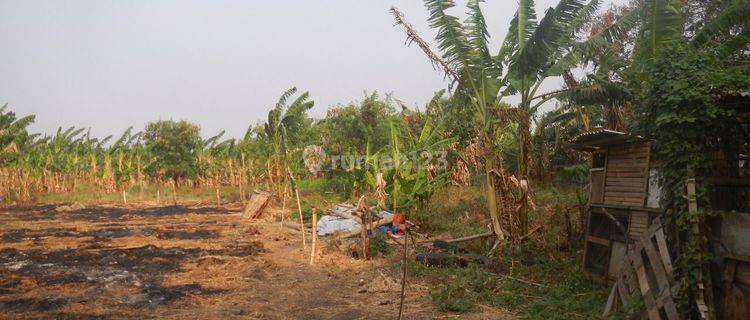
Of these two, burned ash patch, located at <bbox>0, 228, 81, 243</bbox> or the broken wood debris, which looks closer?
burned ash patch, located at <bbox>0, 228, 81, 243</bbox>

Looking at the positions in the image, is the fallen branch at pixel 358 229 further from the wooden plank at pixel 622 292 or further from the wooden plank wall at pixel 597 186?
the wooden plank at pixel 622 292

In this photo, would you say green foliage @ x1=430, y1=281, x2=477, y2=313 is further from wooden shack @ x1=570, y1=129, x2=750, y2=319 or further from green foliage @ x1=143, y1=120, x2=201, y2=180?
green foliage @ x1=143, y1=120, x2=201, y2=180

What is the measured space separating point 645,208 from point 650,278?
1.59 meters

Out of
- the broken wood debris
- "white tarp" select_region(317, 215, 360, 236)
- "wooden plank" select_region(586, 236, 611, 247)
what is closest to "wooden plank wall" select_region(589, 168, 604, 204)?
"wooden plank" select_region(586, 236, 611, 247)

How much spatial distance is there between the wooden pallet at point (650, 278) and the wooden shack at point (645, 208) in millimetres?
357

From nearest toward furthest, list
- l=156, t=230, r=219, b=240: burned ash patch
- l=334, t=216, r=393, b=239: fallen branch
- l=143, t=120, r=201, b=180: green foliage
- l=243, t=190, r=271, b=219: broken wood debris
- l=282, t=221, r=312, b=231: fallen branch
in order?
l=334, t=216, r=393, b=239: fallen branch
l=156, t=230, r=219, b=240: burned ash patch
l=282, t=221, r=312, b=231: fallen branch
l=243, t=190, r=271, b=219: broken wood debris
l=143, t=120, r=201, b=180: green foliage

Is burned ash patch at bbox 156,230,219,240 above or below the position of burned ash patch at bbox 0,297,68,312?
above

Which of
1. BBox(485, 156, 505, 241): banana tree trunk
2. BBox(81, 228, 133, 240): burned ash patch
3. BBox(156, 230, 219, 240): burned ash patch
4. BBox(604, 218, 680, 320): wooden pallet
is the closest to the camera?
BBox(604, 218, 680, 320): wooden pallet

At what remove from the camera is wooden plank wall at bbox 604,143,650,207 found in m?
7.01

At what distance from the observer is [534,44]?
8.88m

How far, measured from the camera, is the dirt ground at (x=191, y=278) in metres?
6.90

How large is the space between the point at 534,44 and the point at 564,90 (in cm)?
127

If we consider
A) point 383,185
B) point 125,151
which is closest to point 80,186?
point 125,151

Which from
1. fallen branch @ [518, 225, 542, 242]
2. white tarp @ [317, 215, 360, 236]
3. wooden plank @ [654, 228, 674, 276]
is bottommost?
white tarp @ [317, 215, 360, 236]
